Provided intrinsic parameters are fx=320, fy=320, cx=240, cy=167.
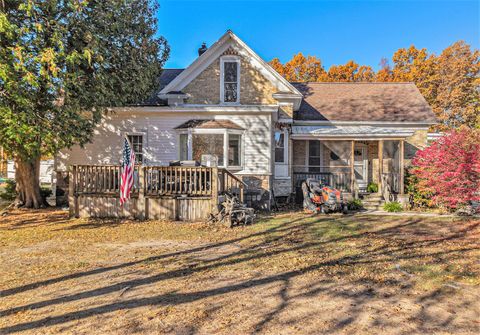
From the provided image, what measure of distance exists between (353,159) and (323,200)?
11.3 feet

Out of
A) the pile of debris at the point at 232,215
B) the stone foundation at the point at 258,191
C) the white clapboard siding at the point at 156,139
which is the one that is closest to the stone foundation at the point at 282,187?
the stone foundation at the point at 258,191

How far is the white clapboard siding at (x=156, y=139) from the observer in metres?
13.6

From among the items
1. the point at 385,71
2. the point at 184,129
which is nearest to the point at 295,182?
the point at 184,129

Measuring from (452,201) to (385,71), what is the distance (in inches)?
1268

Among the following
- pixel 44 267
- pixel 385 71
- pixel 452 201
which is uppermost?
pixel 385 71

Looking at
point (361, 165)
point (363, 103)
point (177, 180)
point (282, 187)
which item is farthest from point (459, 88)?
point (177, 180)

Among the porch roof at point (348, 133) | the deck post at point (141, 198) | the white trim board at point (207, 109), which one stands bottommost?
the deck post at point (141, 198)

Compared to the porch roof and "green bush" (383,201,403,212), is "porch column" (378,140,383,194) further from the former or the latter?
"green bush" (383,201,403,212)

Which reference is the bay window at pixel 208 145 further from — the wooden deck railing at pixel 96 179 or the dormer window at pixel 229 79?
the wooden deck railing at pixel 96 179

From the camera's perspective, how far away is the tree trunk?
43.9ft

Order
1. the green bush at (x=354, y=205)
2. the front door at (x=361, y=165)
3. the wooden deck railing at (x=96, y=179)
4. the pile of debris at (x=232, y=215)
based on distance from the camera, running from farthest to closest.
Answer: the front door at (x=361, y=165), the green bush at (x=354, y=205), the wooden deck railing at (x=96, y=179), the pile of debris at (x=232, y=215)

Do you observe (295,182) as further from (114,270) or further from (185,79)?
(114,270)

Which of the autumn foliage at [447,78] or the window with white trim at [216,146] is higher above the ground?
the autumn foliage at [447,78]

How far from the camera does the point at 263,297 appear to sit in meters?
4.55
